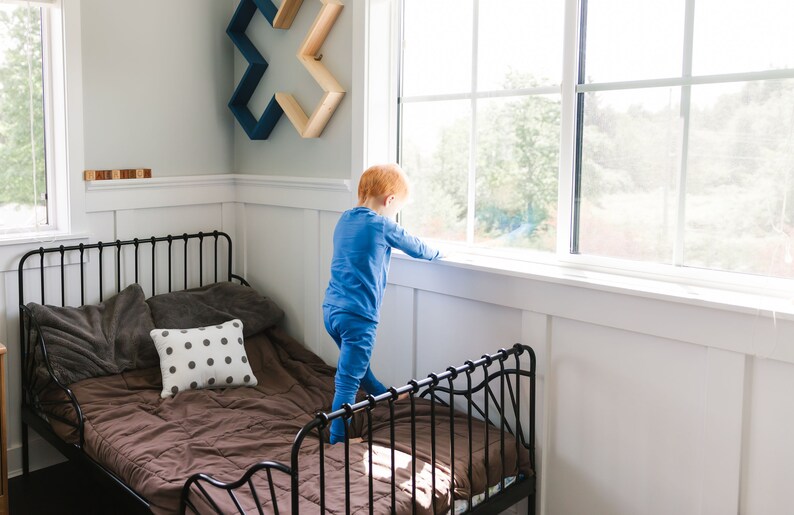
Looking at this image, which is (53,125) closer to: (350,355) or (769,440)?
(350,355)

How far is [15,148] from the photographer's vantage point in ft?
9.85

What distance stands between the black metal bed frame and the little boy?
140 millimetres

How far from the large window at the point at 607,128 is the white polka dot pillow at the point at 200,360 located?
867 millimetres

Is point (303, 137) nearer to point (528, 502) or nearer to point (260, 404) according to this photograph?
point (260, 404)

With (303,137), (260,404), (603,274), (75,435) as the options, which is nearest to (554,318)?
(603,274)

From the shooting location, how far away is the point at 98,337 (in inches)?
116

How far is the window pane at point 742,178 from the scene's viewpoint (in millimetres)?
2004

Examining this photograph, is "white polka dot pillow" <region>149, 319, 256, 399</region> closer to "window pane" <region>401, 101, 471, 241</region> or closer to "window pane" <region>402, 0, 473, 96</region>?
"window pane" <region>401, 101, 471, 241</region>

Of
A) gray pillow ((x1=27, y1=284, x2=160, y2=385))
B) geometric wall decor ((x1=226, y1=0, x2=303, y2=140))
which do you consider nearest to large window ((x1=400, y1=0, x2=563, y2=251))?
geometric wall decor ((x1=226, y1=0, x2=303, y2=140))

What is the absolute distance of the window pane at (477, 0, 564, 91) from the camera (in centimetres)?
249

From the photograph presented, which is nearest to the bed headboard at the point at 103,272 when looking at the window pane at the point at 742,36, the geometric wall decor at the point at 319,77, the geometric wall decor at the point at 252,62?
the geometric wall decor at the point at 252,62

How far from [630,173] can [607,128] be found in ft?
0.53

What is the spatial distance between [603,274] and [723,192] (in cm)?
43

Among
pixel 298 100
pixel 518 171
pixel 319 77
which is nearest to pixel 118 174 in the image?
pixel 298 100
